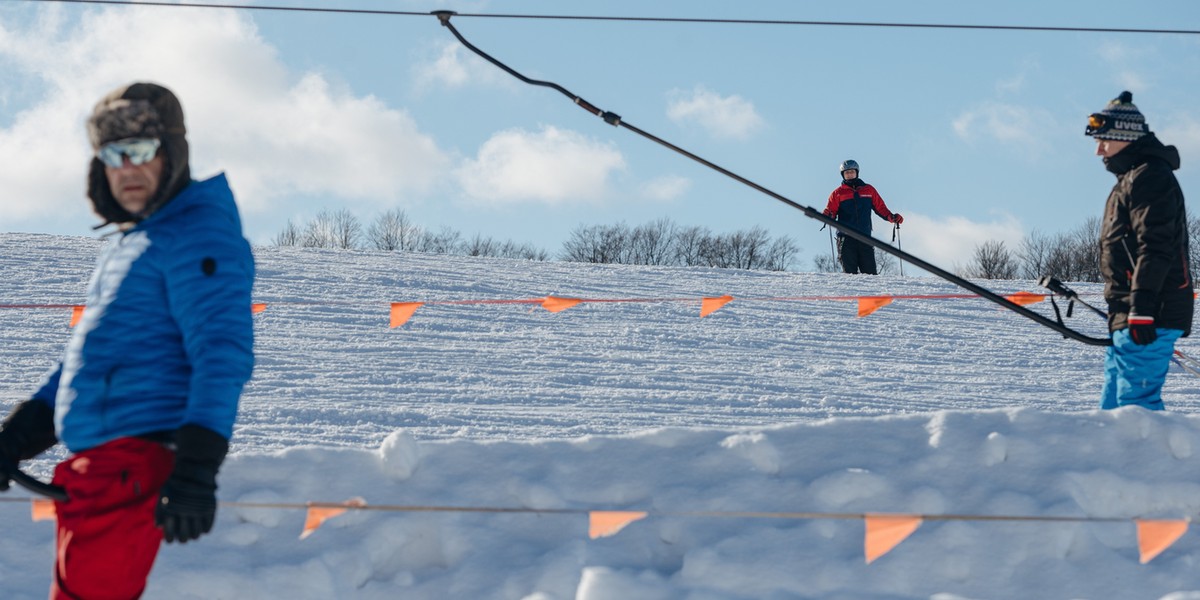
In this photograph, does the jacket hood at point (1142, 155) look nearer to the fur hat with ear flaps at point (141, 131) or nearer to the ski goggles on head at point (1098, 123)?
the ski goggles on head at point (1098, 123)

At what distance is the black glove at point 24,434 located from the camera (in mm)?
2873

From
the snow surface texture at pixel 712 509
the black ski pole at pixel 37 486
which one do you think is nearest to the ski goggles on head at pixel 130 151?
the black ski pole at pixel 37 486

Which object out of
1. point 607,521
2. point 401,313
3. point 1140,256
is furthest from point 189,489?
point 401,313

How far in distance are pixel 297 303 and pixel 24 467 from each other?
17.0 ft

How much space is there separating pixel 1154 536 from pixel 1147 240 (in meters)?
1.48

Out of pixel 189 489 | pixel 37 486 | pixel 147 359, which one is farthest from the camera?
pixel 37 486

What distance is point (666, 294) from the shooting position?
12023 millimetres

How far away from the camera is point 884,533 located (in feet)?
12.6

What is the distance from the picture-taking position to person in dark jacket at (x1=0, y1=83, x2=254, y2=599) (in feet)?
8.25

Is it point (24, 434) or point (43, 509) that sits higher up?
point (24, 434)

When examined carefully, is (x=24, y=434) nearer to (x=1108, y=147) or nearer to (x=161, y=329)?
(x=161, y=329)

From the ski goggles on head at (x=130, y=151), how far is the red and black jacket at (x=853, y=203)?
10.7 meters

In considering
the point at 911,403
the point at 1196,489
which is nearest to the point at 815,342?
the point at 911,403

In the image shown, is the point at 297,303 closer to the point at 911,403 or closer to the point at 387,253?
the point at 387,253
